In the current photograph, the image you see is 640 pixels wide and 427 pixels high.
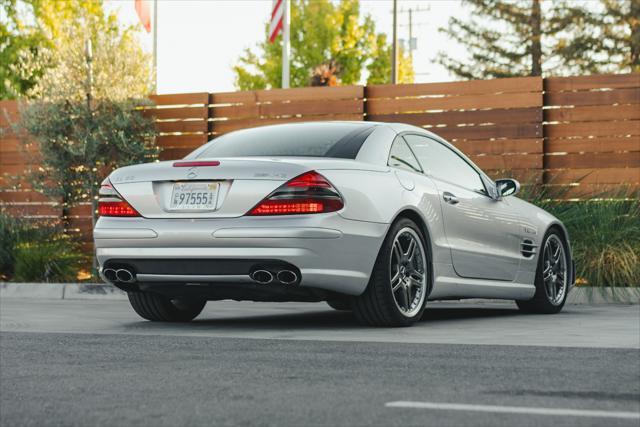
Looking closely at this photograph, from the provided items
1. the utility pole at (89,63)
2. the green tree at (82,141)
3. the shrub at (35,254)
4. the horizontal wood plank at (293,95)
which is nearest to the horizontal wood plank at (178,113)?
the horizontal wood plank at (293,95)

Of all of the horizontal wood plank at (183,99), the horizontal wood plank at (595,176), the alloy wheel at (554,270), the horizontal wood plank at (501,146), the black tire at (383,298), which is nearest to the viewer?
the black tire at (383,298)

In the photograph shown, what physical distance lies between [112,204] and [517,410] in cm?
423

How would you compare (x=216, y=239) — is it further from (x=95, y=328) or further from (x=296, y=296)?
(x=95, y=328)

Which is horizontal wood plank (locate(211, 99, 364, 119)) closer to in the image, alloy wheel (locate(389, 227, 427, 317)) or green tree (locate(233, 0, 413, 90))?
alloy wheel (locate(389, 227, 427, 317))

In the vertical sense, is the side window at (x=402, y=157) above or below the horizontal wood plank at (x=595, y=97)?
below

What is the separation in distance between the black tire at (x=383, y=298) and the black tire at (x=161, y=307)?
1566 mm

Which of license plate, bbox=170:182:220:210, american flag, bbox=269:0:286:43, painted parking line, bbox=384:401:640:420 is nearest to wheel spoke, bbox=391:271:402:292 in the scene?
license plate, bbox=170:182:220:210

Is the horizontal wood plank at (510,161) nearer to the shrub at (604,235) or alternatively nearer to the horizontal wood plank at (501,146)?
the horizontal wood plank at (501,146)

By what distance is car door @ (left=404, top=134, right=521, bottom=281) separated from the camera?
28.3ft

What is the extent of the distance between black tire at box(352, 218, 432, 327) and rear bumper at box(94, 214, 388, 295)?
9cm

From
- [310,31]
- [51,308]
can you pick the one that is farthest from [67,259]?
[310,31]

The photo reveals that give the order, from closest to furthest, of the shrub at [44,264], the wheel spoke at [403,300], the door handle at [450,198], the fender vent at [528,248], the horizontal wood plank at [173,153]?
1. the wheel spoke at [403,300]
2. the door handle at [450,198]
3. the fender vent at [528,248]
4. the shrub at [44,264]
5. the horizontal wood plank at [173,153]

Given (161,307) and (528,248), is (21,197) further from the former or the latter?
(528,248)

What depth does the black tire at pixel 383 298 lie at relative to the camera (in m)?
7.71
